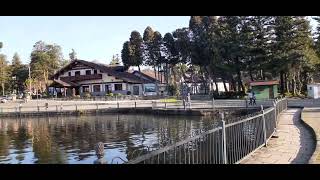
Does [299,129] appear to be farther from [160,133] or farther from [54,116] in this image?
[54,116]

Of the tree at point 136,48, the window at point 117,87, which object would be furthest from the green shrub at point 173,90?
the tree at point 136,48

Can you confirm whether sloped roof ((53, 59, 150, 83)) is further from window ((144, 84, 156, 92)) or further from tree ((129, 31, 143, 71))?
tree ((129, 31, 143, 71))

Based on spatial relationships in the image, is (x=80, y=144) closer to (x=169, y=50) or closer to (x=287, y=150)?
(x=287, y=150)

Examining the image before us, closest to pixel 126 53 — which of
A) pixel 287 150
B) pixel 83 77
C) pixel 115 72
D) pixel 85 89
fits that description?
pixel 115 72

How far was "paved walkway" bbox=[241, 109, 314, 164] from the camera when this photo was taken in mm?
8547

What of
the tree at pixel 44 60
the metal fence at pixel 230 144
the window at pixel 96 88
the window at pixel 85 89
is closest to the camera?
the metal fence at pixel 230 144

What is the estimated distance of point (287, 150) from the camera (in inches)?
384

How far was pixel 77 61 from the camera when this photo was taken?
61.2 m

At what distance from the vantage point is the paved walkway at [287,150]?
28.0 ft

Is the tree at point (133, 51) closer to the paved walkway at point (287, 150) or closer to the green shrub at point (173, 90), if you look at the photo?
the green shrub at point (173, 90)
